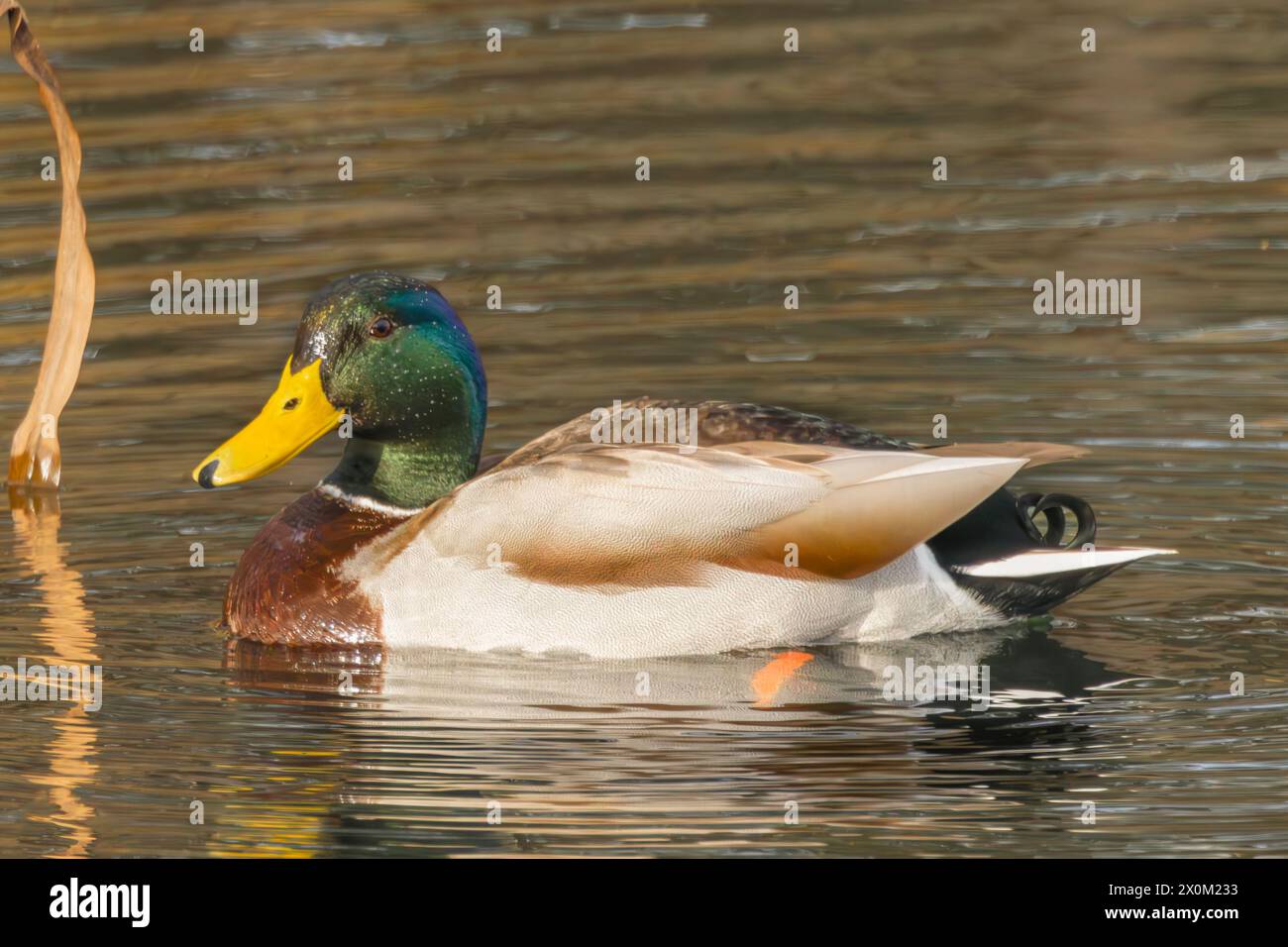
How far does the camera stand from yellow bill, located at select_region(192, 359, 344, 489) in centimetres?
912

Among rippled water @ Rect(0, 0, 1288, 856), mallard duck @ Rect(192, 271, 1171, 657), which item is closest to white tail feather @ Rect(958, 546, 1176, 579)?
mallard duck @ Rect(192, 271, 1171, 657)

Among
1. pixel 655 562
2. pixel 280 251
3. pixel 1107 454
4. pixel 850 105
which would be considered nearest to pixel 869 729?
pixel 655 562

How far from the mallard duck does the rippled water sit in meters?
0.15

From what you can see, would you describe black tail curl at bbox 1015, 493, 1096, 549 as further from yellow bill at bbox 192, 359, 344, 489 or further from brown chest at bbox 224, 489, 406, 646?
yellow bill at bbox 192, 359, 344, 489

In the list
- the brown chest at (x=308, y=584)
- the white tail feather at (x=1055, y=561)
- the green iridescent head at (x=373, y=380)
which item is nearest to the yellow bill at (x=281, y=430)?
the green iridescent head at (x=373, y=380)

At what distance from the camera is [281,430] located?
9180mm

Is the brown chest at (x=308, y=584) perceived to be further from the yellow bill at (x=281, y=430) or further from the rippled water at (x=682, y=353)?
the yellow bill at (x=281, y=430)

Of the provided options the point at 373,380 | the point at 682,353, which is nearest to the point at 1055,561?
the point at 373,380

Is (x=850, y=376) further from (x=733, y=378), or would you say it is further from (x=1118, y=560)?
(x=1118, y=560)

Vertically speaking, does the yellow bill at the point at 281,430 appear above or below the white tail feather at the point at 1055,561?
above

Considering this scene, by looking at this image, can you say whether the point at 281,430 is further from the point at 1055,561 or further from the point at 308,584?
the point at 1055,561

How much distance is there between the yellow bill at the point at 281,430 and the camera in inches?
359

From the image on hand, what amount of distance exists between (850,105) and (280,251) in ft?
12.9

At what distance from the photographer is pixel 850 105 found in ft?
53.5
